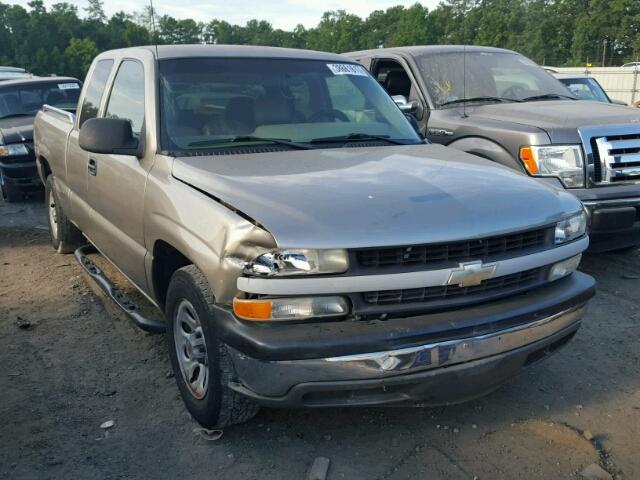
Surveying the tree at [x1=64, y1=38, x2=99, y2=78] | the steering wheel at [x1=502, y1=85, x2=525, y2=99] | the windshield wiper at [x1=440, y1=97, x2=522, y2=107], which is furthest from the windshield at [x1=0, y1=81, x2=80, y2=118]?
the tree at [x1=64, y1=38, x2=99, y2=78]

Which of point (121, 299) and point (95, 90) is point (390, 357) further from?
point (95, 90)

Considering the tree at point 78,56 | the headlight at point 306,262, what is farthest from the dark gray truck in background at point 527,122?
the tree at point 78,56

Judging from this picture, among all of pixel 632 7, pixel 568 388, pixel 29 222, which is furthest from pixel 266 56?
pixel 632 7

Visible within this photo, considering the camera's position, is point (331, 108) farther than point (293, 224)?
Yes

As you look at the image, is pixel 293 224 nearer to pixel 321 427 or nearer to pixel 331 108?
pixel 321 427

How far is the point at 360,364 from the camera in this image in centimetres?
260

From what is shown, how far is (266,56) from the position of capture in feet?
13.9

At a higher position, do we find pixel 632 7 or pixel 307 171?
pixel 632 7

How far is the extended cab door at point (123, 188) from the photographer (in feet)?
12.3

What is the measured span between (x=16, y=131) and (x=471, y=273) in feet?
26.4

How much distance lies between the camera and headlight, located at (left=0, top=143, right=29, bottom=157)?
8781 millimetres

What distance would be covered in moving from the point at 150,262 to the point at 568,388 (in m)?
2.42

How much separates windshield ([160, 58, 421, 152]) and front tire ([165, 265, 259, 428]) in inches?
35.0

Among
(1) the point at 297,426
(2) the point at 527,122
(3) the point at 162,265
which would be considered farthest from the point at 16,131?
(1) the point at 297,426
